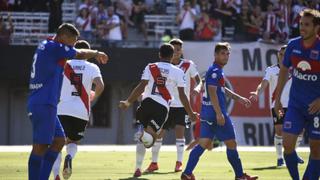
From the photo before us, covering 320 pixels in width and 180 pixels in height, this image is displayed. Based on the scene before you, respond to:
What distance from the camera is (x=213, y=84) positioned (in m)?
14.1

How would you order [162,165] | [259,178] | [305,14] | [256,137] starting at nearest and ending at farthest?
1. [305,14]
2. [259,178]
3. [162,165]
4. [256,137]

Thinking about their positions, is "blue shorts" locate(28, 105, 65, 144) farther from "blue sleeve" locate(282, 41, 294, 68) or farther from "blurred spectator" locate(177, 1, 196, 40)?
"blurred spectator" locate(177, 1, 196, 40)

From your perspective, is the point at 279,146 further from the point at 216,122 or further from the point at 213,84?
the point at 213,84

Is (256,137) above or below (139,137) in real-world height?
below

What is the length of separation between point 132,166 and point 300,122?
703cm

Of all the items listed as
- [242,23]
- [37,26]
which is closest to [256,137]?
[242,23]

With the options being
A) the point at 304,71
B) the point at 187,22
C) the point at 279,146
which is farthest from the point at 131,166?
the point at 187,22

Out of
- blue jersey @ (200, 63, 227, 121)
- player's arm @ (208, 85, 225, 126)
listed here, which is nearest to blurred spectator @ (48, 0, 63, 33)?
blue jersey @ (200, 63, 227, 121)

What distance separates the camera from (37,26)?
103 feet

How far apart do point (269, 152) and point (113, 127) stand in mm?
10820

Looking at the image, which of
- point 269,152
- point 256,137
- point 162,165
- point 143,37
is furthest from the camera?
point 143,37

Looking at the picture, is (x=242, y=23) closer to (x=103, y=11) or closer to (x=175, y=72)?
(x=103, y=11)

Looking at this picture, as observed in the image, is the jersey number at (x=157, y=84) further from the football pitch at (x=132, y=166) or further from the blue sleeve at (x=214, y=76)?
the football pitch at (x=132, y=166)

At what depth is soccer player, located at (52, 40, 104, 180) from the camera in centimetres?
1436
